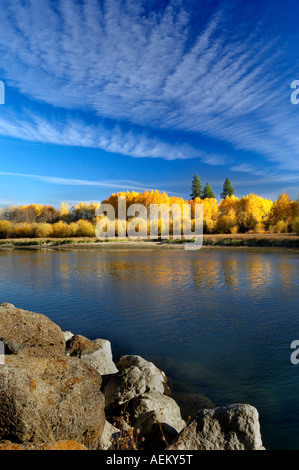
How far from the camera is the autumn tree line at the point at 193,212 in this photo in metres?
99.9

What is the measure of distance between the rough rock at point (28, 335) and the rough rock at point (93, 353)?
4.23 ft

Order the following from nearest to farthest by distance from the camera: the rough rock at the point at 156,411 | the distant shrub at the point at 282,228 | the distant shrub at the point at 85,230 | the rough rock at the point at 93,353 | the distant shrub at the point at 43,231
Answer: the rough rock at the point at 156,411
the rough rock at the point at 93,353
the distant shrub at the point at 282,228
the distant shrub at the point at 85,230
the distant shrub at the point at 43,231

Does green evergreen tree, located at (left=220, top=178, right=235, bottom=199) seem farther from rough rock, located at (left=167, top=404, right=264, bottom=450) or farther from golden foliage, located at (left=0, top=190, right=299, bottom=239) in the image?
rough rock, located at (left=167, top=404, right=264, bottom=450)

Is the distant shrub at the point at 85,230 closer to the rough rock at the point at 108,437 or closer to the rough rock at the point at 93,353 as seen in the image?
the rough rock at the point at 93,353

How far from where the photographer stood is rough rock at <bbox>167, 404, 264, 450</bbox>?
202 inches

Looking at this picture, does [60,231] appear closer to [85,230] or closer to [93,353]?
[85,230]

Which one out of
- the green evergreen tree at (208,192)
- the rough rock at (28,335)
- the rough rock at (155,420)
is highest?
the green evergreen tree at (208,192)

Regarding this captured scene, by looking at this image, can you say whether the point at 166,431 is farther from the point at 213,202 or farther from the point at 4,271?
the point at 213,202

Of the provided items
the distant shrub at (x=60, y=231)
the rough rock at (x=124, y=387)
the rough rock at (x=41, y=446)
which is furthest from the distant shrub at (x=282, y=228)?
the rough rock at (x=41, y=446)

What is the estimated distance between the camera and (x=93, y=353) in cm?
939

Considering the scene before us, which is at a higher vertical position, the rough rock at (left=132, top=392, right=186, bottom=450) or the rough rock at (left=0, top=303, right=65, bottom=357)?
the rough rock at (left=0, top=303, right=65, bottom=357)

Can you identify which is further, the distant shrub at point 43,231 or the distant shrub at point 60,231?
the distant shrub at point 43,231

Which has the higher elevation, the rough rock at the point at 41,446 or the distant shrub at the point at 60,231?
the distant shrub at the point at 60,231

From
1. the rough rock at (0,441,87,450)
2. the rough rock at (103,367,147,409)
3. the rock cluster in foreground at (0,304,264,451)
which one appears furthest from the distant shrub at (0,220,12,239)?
the rough rock at (0,441,87,450)
